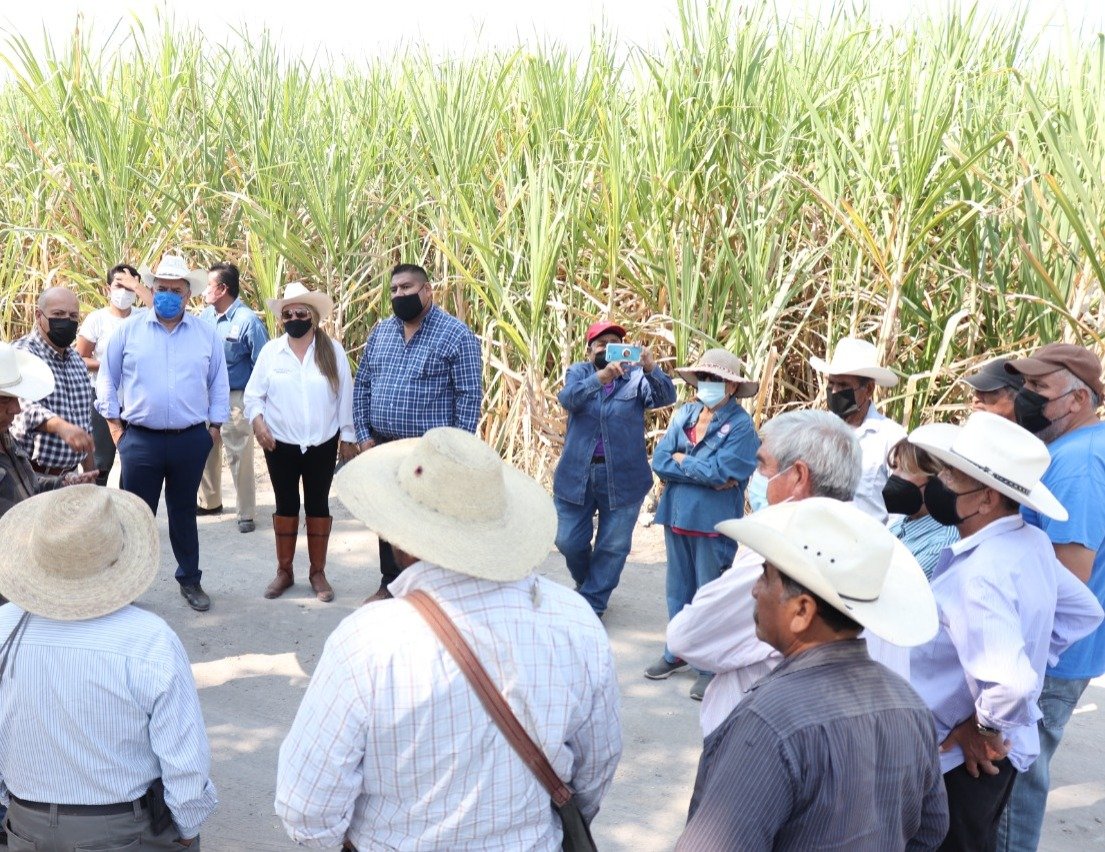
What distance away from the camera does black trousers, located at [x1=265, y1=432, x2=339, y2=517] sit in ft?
18.2

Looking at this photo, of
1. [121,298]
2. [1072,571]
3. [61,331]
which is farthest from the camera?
[121,298]

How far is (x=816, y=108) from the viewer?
6.23 meters

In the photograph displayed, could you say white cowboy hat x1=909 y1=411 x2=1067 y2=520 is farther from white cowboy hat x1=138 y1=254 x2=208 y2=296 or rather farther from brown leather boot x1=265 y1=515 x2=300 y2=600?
white cowboy hat x1=138 y1=254 x2=208 y2=296

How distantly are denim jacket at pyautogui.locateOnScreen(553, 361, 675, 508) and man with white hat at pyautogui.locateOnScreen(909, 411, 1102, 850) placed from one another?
2.39 meters

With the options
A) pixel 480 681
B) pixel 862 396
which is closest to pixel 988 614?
pixel 480 681

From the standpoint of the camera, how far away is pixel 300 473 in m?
5.66

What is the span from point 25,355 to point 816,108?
4355 mm

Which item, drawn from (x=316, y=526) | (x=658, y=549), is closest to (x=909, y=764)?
(x=316, y=526)

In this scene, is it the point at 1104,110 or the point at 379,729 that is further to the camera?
the point at 1104,110

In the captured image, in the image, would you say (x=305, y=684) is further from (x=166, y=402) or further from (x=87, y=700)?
(x=87, y=700)

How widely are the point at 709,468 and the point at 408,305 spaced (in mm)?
1766

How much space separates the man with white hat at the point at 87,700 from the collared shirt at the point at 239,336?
4347 mm

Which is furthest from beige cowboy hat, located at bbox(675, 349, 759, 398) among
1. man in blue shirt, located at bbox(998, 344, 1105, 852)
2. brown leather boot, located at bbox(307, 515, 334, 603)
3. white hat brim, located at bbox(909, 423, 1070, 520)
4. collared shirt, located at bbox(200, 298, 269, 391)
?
collared shirt, located at bbox(200, 298, 269, 391)

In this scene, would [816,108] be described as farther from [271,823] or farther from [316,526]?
[271,823]
